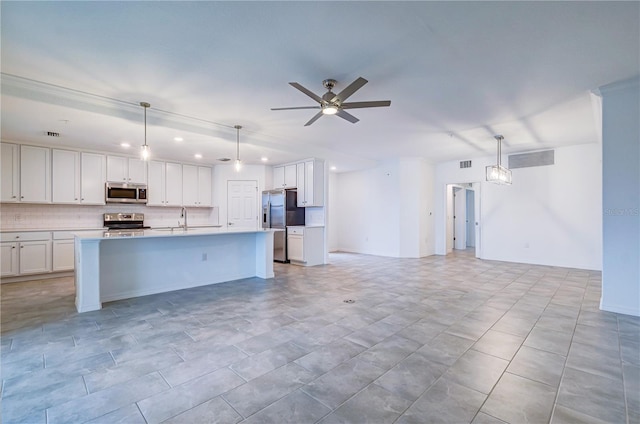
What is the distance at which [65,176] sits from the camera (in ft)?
18.8

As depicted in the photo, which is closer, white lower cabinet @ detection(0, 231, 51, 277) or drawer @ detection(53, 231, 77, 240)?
white lower cabinet @ detection(0, 231, 51, 277)

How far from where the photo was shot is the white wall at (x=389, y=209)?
311 inches

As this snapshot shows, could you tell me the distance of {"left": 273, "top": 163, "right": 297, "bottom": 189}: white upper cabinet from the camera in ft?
24.3

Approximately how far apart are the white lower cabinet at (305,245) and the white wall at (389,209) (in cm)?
215

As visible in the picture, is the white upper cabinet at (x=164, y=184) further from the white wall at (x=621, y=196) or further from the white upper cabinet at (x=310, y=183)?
the white wall at (x=621, y=196)

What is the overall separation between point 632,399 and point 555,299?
251 centimetres

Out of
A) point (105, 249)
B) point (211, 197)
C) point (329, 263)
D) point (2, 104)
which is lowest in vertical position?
point (329, 263)

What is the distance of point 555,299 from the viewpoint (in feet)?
13.3

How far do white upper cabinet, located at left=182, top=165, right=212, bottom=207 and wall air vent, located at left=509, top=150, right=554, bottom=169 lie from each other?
7.72m

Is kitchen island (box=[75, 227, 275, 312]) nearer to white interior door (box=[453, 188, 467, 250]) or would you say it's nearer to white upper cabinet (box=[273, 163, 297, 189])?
white upper cabinet (box=[273, 163, 297, 189])

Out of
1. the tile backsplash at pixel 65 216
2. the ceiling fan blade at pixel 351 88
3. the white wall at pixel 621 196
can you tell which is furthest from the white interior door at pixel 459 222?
the tile backsplash at pixel 65 216

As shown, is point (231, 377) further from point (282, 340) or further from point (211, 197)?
point (211, 197)

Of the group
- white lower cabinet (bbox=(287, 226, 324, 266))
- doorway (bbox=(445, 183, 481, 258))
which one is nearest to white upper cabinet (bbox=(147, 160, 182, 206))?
white lower cabinet (bbox=(287, 226, 324, 266))

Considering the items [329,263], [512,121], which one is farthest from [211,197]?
[512,121]
